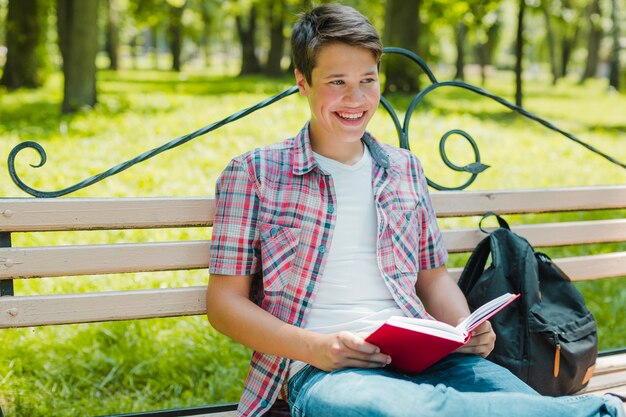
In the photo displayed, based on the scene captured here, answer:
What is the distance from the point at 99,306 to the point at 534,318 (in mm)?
1518

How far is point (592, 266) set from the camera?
3.32 metres

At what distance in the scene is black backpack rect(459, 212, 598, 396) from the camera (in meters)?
2.71

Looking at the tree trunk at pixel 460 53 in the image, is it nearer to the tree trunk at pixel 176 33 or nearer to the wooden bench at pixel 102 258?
the tree trunk at pixel 176 33

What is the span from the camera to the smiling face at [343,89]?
2393mm

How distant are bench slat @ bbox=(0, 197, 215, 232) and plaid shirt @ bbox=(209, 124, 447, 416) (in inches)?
9.7

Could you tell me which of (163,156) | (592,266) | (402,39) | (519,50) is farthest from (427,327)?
(519,50)

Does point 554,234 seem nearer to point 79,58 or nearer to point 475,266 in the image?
point 475,266

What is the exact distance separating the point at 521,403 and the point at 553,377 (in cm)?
81

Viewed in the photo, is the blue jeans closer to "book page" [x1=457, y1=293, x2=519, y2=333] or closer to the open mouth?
"book page" [x1=457, y1=293, x2=519, y2=333]

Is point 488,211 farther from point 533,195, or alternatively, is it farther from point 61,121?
point 61,121

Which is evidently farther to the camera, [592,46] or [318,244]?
[592,46]

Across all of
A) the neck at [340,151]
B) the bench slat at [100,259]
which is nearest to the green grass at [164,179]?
the bench slat at [100,259]

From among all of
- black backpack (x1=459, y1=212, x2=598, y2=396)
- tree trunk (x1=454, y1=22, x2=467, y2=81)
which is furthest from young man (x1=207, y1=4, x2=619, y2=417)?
tree trunk (x1=454, y1=22, x2=467, y2=81)

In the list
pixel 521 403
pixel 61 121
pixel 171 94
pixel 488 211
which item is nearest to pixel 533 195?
pixel 488 211
